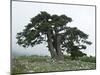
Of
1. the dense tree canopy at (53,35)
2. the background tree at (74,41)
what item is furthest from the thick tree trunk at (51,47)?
the background tree at (74,41)

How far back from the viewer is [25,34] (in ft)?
8.11

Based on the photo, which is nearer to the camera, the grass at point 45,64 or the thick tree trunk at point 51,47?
the grass at point 45,64

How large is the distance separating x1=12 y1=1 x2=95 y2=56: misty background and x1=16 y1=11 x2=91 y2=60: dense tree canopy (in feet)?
0.17

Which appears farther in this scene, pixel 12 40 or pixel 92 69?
pixel 92 69

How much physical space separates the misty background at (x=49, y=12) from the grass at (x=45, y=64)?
75 mm

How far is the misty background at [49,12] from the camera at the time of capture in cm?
243

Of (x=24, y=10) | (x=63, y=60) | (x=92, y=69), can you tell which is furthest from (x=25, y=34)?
(x=92, y=69)

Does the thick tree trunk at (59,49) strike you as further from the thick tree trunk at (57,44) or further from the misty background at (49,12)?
the misty background at (49,12)

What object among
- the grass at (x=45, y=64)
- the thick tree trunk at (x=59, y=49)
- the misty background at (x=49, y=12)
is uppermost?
the misty background at (x=49, y=12)

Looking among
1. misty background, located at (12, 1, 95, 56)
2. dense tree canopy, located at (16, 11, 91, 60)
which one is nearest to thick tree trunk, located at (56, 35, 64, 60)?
dense tree canopy, located at (16, 11, 91, 60)

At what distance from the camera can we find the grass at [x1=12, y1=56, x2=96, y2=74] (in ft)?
7.93

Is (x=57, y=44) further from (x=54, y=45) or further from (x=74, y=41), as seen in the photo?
(x=74, y=41)

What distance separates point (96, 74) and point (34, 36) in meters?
1.03

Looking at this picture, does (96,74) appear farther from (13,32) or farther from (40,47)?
(13,32)
